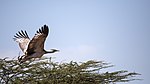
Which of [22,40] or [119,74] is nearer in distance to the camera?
[22,40]

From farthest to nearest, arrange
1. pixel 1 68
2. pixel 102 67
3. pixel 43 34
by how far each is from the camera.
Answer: pixel 102 67, pixel 1 68, pixel 43 34

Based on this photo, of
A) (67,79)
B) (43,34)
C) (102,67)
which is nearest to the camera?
(43,34)

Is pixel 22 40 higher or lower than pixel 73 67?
higher

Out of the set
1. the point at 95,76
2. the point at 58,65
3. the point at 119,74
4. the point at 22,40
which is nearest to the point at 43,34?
the point at 22,40

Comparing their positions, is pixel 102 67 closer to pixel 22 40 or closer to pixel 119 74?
pixel 119 74

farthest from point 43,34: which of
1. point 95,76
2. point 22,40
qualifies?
point 95,76

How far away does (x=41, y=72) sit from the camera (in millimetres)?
9242

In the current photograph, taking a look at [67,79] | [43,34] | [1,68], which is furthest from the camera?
[67,79]

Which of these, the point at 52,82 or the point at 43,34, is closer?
the point at 43,34

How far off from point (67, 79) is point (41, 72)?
0.79m

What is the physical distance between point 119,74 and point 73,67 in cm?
165

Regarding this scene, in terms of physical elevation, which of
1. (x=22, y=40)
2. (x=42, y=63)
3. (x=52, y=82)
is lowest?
(x=52, y=82)

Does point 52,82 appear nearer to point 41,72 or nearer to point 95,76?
point 41,72

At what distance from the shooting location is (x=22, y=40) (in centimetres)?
898
